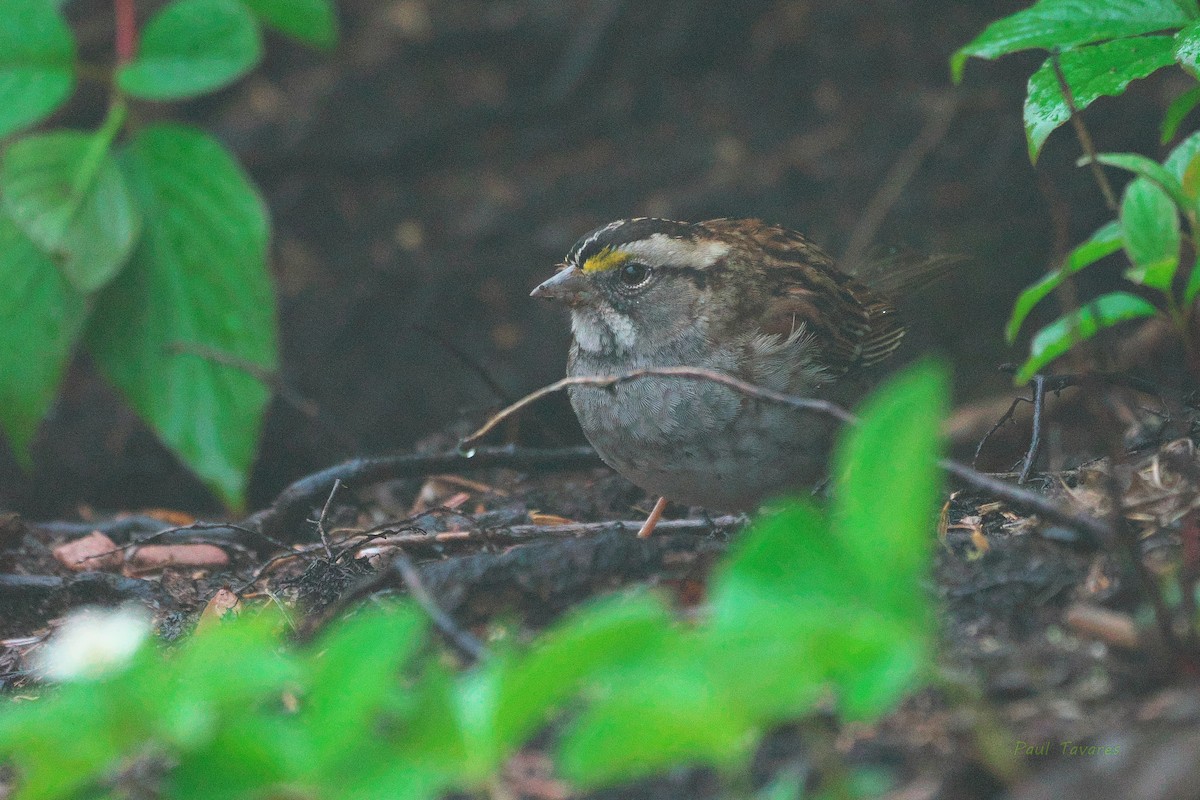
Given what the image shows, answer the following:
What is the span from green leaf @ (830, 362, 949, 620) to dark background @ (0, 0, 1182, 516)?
4.57m

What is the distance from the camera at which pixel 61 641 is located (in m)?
Answer: 3.37

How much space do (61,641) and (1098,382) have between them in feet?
9.03

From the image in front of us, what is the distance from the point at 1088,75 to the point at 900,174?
3.65 m

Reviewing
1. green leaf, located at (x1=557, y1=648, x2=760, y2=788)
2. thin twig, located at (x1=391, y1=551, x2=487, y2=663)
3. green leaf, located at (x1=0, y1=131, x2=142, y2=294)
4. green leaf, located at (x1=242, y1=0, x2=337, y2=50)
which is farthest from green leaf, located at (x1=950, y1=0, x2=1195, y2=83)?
green leaf, located at (x1=0, y1=131, x2=142, y2=294)

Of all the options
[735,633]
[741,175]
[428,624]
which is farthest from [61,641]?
[741,175]

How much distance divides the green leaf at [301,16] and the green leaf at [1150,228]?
8.90ft

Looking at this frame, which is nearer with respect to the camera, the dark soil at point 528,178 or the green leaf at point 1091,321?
the green leaf at point 1091,321

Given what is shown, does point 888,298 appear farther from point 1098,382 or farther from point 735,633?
point 735,633

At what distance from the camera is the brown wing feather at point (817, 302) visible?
425cm

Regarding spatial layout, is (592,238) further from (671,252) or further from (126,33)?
(126,33)

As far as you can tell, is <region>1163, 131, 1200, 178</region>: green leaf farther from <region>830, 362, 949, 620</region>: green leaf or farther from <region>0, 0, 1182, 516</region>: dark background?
<region>0, 0, 1182, 516</region>: dark background

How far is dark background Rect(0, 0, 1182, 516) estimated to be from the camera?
6.29 metres

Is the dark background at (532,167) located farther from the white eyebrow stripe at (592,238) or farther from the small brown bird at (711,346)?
the white eyebrow stripe at (592,238)

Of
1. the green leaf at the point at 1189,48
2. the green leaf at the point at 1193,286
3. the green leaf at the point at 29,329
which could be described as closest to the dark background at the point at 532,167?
the green leaf at the point at 29,329
